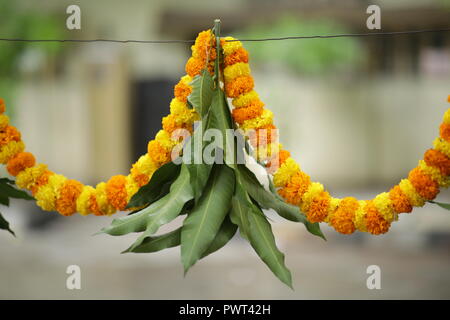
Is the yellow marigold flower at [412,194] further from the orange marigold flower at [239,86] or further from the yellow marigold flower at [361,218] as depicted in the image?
the orange marigold flower at [239,86]

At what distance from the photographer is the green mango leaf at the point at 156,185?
4.69 feet

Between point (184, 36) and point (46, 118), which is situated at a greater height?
point (184, 36)

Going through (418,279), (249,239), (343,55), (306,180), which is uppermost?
(343,55)

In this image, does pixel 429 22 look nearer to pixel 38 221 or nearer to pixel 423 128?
pixel 423 128

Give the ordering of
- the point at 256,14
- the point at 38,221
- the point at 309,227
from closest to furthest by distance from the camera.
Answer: the point at 309,227 → the point at 38,221 → the point at 256,14

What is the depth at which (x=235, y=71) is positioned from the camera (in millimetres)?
1438

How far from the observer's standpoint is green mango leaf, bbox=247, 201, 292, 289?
1.35 m

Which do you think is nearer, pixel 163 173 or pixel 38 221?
pixel 163 173

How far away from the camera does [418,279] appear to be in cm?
356

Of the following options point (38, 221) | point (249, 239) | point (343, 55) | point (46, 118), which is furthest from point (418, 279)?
point (46, 118)

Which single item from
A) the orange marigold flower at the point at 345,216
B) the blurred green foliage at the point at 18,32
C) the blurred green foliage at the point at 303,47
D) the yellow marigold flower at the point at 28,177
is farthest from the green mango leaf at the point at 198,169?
the blurred green foliage at the point at 18,32

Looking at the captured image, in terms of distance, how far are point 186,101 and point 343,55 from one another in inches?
149

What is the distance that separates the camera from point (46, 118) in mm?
5289

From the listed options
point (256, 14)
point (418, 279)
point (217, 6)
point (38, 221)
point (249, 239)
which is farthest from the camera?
point (217, 6)
